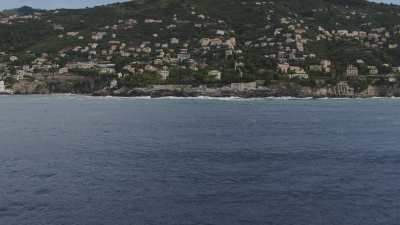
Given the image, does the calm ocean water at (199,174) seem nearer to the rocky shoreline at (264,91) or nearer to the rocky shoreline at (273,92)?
the rocky shoreline at (273,92)

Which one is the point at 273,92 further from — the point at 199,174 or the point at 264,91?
the point at 199,174

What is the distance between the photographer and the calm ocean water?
29.4 meters

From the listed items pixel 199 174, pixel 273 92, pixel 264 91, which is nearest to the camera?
pixel 199 174

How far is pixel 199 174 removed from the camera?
39.1 m

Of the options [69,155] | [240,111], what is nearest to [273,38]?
[240,111]

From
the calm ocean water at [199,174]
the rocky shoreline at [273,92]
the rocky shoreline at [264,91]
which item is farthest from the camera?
the rocky shoreline at [264,91]

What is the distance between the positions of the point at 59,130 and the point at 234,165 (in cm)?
2922

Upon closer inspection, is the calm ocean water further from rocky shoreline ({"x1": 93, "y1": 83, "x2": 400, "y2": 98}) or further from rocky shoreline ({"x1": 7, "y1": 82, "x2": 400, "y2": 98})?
rocky shoreline ({"x1": 7, "y1": 82, "x2": 400, "y2": 98})

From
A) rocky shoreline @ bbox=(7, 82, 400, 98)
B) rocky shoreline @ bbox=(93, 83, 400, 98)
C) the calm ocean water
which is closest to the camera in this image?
the calm ocean water

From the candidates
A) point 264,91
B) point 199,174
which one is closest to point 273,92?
point 264,91

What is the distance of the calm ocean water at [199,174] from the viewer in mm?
29391

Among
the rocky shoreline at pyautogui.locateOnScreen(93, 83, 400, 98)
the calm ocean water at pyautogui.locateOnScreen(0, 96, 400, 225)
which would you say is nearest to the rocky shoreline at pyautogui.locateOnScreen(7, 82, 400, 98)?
the rocky shoreline at pyautogui.locateOnScreen(93, 83, 400, 98)

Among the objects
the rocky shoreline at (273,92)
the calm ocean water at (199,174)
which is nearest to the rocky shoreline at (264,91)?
the rocky shoreline at (273,92)

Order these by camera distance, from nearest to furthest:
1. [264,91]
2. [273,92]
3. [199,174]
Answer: [199,174], [264,91], [273,92]
